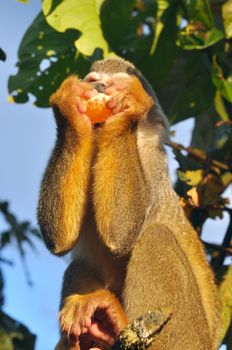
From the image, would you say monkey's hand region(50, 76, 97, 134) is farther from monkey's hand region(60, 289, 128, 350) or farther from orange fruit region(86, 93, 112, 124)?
monkey's hand region(60, 289, 128, 350)

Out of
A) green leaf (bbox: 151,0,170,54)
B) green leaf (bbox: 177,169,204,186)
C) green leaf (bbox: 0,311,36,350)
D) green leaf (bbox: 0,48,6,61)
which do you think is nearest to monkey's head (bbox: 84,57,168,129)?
green leaf (bbox: 0,48,6,61)

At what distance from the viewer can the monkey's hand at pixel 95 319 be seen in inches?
231

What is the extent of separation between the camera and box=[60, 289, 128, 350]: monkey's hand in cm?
588

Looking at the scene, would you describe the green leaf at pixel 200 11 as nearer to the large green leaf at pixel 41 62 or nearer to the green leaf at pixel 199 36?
the green leaf at pixel 199 36

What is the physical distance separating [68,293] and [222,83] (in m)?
2.31

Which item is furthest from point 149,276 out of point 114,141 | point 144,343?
point 144,343

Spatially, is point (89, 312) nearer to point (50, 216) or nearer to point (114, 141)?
point (50, 216)

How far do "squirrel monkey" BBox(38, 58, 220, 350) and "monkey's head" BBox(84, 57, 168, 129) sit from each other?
8cm

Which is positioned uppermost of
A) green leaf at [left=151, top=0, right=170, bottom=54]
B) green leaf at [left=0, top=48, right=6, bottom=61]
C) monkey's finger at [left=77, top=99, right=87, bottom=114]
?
green leaf at [left=0, top=48, right=6, bottom=61]

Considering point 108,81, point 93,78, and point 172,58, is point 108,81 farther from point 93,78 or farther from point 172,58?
point 172,58

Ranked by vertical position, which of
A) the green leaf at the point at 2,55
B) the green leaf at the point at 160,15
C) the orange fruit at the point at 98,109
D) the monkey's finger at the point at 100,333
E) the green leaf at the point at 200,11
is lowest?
the monkey's finger at the point at 100,333

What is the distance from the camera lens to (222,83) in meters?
7.53

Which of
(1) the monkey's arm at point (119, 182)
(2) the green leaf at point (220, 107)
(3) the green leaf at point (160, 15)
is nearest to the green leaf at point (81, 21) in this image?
(3) the green leaf at point (160, 15)

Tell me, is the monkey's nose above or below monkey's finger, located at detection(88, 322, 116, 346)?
above
